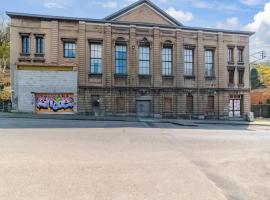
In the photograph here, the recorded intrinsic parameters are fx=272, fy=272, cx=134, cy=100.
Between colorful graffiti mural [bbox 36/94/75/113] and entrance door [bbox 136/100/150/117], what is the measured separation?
7407mm

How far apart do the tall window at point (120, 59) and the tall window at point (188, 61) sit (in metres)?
7.69

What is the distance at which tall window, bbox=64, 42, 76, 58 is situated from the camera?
29828 mm

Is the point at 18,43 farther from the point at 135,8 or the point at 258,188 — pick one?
the point at 258,188

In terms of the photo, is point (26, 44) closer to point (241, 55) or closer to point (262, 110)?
point (241, 55)

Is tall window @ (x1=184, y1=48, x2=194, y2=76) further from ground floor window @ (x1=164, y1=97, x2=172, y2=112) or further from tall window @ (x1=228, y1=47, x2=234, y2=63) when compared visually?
tall window @ (x1=228, y1=47, x2=234, y2=63)

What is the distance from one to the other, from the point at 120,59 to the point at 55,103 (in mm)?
8867

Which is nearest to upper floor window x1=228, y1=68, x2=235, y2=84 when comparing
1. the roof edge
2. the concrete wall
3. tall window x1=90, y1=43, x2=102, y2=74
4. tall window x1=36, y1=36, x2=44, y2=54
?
the roof edge

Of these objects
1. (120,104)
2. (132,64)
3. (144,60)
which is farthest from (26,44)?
(144,60)

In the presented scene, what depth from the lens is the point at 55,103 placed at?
29266mm

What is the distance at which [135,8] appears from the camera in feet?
108

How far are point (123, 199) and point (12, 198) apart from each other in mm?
1986

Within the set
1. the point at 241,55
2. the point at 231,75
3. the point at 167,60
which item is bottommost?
the point at 231,75

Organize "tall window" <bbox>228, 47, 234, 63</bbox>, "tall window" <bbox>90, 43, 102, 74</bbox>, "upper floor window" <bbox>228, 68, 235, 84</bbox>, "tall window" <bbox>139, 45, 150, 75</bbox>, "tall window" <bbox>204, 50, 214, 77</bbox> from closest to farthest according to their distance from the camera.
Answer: "tall window" <bbox>90, 43, 102, 74</bbox>
"tall window" <bbox>139, 45, 150, 75</bbox>
"tall window" <bbox>204, 50, 214, 77</bbox>
"upper floor window" <bbox>228, 68, 235, 84</bbox>
"tall window" <bbox>228, 47, 234, 63</bbox>

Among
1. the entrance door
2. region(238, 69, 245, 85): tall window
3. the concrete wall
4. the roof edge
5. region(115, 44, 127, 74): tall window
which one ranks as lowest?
the entrance door
